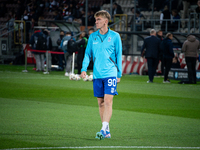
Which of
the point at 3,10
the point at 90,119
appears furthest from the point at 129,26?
the point at 90,119

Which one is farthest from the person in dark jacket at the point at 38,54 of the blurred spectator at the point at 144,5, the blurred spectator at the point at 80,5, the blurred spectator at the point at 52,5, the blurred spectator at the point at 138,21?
the blurred spectator at the point at 52,5

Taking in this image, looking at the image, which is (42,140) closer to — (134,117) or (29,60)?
(134,117)

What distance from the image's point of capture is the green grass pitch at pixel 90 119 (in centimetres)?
658

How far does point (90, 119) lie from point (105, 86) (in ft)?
7.77

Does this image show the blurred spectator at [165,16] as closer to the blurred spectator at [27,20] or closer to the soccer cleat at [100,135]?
the blurred spectator at [27,20]


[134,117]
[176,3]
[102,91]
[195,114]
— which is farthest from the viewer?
[176,3]

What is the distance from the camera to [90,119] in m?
9.02

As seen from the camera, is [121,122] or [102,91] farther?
[121,122]

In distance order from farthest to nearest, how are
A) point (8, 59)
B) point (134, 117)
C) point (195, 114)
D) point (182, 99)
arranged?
1. point (8, 59)
2. point (182, 99)
3. point (195, 114)
4. point (134, 117)

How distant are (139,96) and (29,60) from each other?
1761 cm

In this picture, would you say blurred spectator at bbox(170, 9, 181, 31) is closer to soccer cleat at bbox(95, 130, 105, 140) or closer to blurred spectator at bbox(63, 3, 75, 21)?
blurred spectator at bbox(63, 3, 75, 21)

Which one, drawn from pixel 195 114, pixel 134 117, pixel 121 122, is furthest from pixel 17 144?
pixel 195 114

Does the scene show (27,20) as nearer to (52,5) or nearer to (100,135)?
(52,5)

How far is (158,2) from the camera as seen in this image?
29984mm
